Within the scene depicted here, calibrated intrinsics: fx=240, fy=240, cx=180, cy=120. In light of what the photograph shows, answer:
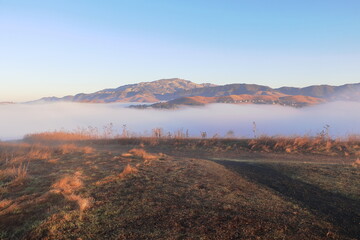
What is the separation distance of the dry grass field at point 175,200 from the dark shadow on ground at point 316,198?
21 millimetres

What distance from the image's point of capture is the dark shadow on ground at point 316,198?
4.44 meters

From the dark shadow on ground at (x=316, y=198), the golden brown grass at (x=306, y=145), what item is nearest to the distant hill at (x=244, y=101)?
the golden brown grass at (x=306, y=145)

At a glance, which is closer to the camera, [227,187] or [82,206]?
[82,206]

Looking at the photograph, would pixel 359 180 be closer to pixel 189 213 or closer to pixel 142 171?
pixel 189 213

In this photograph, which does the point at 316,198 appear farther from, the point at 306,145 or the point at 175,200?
the point at 306,145

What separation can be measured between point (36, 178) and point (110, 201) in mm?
3144

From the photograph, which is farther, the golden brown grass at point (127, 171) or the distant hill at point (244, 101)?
the distant hill at point (244, 101)

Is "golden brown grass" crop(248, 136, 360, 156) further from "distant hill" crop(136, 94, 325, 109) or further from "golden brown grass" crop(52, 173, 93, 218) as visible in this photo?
"distant hill" crop(136, 94, 325, 109)

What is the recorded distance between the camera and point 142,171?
7758 mm

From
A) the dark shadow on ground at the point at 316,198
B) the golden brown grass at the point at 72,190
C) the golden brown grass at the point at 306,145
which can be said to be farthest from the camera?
the golden brown grass at the point at 306,145

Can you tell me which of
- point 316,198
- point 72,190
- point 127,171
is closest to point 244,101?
point 127,171

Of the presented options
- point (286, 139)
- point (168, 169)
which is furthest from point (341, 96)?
point (168, 169)

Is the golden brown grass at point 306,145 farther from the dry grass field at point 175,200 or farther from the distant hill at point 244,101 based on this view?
the distant hill at point 244,101

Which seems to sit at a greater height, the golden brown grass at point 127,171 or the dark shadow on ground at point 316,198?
the golden brown grass at point 127,171
